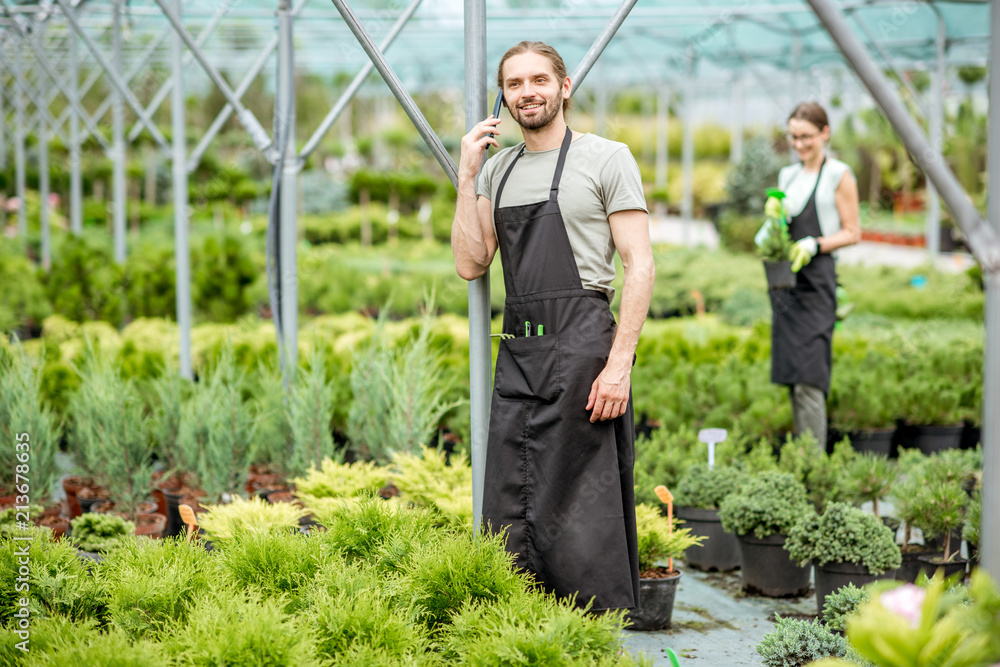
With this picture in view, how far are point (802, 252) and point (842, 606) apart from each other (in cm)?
189

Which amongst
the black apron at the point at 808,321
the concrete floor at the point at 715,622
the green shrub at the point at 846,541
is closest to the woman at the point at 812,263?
the black apron at the point at 808,321

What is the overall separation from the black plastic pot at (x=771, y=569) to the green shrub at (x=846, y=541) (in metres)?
0.26

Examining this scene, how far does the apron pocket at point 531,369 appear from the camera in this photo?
92.0 inches

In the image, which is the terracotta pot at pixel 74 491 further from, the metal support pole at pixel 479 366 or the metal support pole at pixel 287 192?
the metal support pole at pixel 479 366

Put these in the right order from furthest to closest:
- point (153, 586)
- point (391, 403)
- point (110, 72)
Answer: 1. point (110, 72)
2. point (391, 403)
3. point (153, 586)

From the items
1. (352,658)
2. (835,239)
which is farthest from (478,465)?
(835,239)

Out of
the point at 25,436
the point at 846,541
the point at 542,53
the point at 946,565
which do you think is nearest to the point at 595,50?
the point at 542,53

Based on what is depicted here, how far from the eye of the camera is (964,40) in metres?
11.5

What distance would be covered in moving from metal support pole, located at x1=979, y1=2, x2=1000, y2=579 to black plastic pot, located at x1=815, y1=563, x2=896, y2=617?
59.5 inches

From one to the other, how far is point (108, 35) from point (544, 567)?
15.4 metres

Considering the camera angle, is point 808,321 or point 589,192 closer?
point 589,192

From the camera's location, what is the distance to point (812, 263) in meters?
4.02

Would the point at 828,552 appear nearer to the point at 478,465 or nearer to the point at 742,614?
the point at 742,614

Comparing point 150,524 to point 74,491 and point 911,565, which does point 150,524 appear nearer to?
point 74,491
